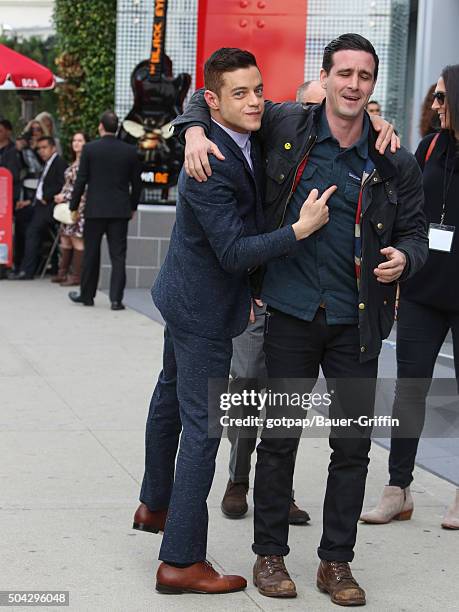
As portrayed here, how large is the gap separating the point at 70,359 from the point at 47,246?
19.2ft

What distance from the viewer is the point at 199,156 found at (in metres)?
4.01

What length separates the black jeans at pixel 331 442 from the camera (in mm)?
4227

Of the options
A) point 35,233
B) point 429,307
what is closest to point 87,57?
point 35,233

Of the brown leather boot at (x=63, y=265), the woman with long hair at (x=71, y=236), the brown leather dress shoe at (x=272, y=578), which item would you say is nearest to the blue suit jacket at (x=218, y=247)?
the brown leather dress shoe at (x=272, y=578)

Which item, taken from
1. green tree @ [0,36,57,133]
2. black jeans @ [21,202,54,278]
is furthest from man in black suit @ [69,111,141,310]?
green tree @ [0,36,57,133]

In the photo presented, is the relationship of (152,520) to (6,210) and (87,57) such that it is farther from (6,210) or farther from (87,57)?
(87,57)

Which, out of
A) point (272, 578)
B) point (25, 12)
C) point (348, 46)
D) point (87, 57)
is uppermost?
point (25, 12)

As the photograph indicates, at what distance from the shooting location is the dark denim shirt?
417 cm

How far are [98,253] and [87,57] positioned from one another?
410 cm

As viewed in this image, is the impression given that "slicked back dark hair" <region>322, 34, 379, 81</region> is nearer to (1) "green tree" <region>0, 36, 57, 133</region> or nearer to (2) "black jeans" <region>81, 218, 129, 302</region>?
(2) "black jeans" <region>81, 218, 129, 302</region>

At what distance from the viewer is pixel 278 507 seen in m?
4.25

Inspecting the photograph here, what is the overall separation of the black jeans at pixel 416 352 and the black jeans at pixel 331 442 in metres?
0.88

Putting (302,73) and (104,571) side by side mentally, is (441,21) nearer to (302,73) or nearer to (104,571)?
(302,73)

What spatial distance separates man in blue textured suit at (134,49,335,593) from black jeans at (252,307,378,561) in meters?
0.17
